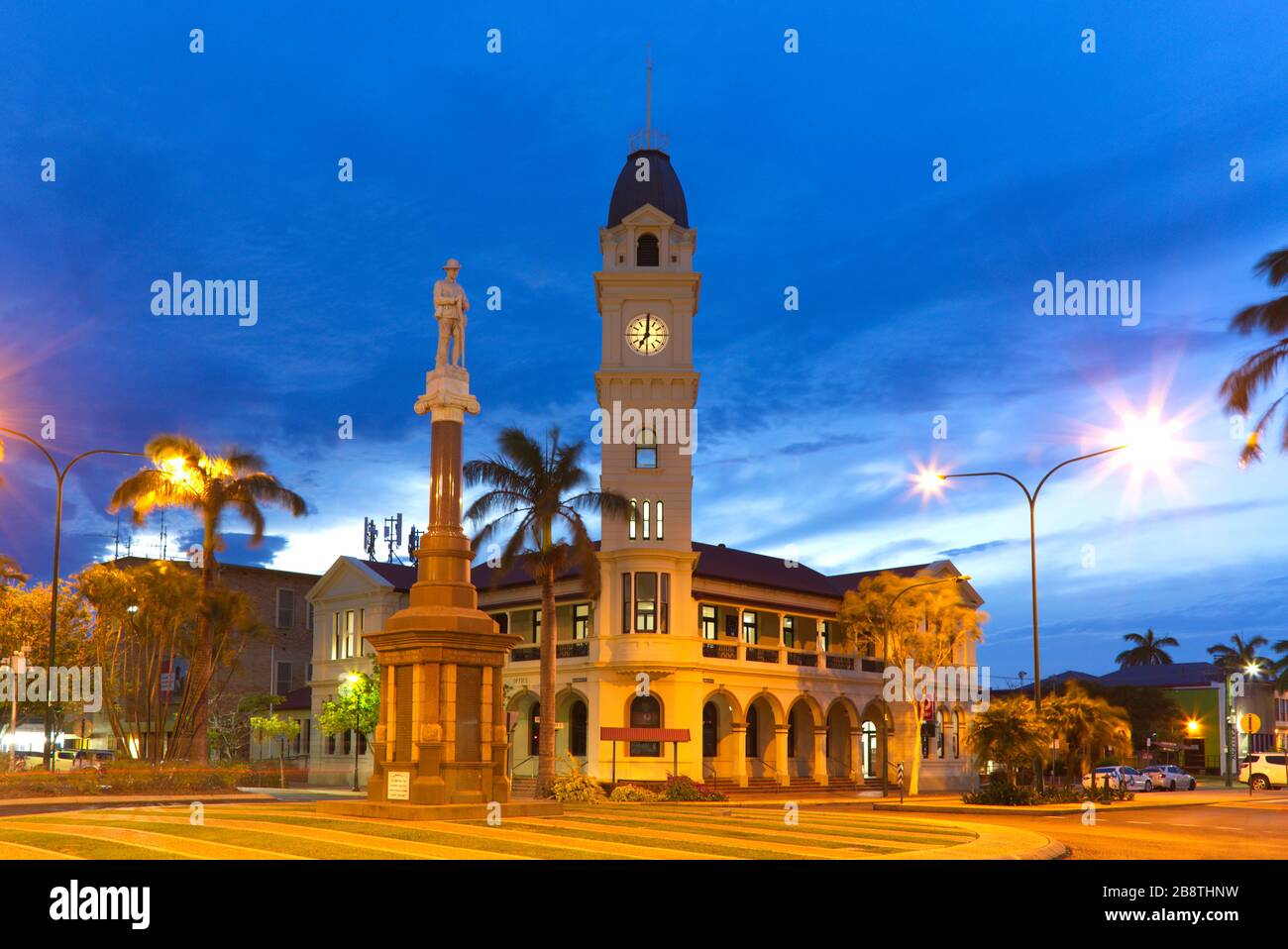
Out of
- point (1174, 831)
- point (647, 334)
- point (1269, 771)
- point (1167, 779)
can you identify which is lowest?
point (1167, 779)

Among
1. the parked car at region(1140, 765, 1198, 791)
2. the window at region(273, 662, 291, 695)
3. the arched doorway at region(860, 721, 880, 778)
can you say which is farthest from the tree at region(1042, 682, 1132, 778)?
the window at region(273, 662, 291, 695)

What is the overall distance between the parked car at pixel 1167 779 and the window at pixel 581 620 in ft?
89.9

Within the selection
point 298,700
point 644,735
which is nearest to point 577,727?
point 644,735

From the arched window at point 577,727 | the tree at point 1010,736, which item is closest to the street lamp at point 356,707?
the arched window at point 577,727

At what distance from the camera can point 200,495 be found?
149 ft

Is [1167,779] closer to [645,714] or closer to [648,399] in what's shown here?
[645,714]

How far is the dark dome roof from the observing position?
55.5m

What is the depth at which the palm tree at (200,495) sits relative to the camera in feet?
146

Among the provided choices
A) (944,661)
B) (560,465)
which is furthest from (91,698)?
(944,661)

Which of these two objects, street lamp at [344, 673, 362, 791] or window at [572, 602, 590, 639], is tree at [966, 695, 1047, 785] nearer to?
window at [572, 602, 590, 639]

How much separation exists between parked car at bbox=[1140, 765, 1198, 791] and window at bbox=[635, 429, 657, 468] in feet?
92.7

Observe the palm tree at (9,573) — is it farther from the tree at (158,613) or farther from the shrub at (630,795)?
the shrub at (630,795)

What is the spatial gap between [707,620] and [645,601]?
18.2 ft
